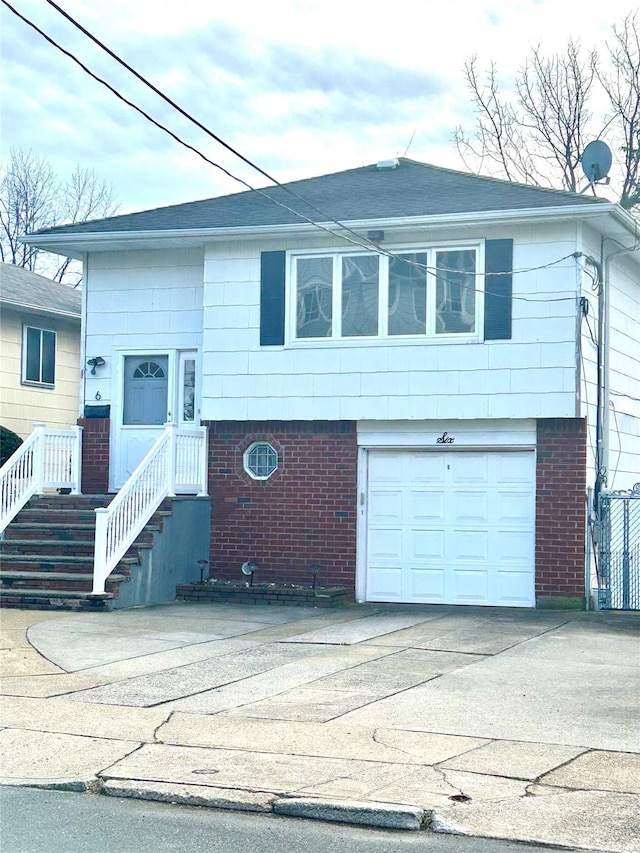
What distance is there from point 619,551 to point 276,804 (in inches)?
414

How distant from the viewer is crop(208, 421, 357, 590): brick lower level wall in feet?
55.2

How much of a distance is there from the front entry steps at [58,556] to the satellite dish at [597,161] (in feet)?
26.3

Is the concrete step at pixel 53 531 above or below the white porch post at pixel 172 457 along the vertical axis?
below

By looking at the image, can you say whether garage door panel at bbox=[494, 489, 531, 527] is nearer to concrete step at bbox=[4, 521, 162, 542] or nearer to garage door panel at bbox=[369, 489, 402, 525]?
garage door panel at bbox=[369, 489, 402, 525]

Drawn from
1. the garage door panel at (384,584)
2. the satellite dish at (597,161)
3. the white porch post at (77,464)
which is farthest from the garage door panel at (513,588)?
the white porch post at (77,464)

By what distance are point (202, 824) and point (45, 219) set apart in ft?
123

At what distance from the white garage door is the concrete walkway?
6.40ft

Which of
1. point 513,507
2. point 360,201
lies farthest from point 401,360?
point 360,201

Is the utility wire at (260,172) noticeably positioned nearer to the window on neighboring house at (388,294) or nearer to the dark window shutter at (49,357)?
the window on neighboring house at (388,294)

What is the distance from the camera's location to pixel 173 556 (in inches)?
651

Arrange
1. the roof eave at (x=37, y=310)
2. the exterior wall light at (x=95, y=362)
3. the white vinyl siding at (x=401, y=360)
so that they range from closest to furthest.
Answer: the white vinyl siding at (x=401, y=360) → the exterior wall light at (x=95, y=362) → the roof eave at (x=37, y=310)

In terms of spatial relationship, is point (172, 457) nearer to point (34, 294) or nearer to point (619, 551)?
point (619, 551)

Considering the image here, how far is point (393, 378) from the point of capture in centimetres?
1652

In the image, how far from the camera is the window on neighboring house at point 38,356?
23.8 m
